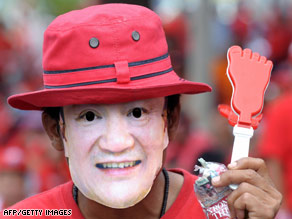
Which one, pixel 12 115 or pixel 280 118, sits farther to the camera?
pixel 12 115

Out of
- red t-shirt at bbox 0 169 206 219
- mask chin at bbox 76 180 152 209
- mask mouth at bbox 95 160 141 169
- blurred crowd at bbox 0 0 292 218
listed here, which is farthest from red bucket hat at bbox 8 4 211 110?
blurred crowd at bbox 0 0 292 218

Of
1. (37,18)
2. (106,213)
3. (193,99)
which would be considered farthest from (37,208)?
(37,18)

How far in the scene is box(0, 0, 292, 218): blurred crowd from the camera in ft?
20.6

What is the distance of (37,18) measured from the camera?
14.8m

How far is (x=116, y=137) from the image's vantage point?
9.80 ft

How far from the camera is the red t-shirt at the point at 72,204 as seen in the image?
130 inches

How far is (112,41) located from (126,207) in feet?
2.33

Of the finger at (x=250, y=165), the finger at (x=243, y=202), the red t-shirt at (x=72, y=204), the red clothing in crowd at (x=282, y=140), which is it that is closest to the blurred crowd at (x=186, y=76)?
the red clothing in crowd at (x=282, y=140)

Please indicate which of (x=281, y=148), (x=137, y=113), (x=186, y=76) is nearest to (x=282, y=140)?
(x=281, y=148)

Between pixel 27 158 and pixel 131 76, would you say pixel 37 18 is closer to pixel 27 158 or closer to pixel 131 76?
pixel 27 158

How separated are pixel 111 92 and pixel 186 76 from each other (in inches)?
251

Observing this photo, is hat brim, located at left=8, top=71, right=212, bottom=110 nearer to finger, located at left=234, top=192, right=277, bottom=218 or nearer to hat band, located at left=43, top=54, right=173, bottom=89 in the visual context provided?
hat band, located at left=43, top=54, right=173, bottom=89

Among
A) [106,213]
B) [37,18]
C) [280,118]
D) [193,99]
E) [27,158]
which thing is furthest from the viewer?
[37,18]

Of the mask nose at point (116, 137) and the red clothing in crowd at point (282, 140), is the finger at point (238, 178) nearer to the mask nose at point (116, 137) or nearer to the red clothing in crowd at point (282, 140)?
the mask nose at point (116, 137)
